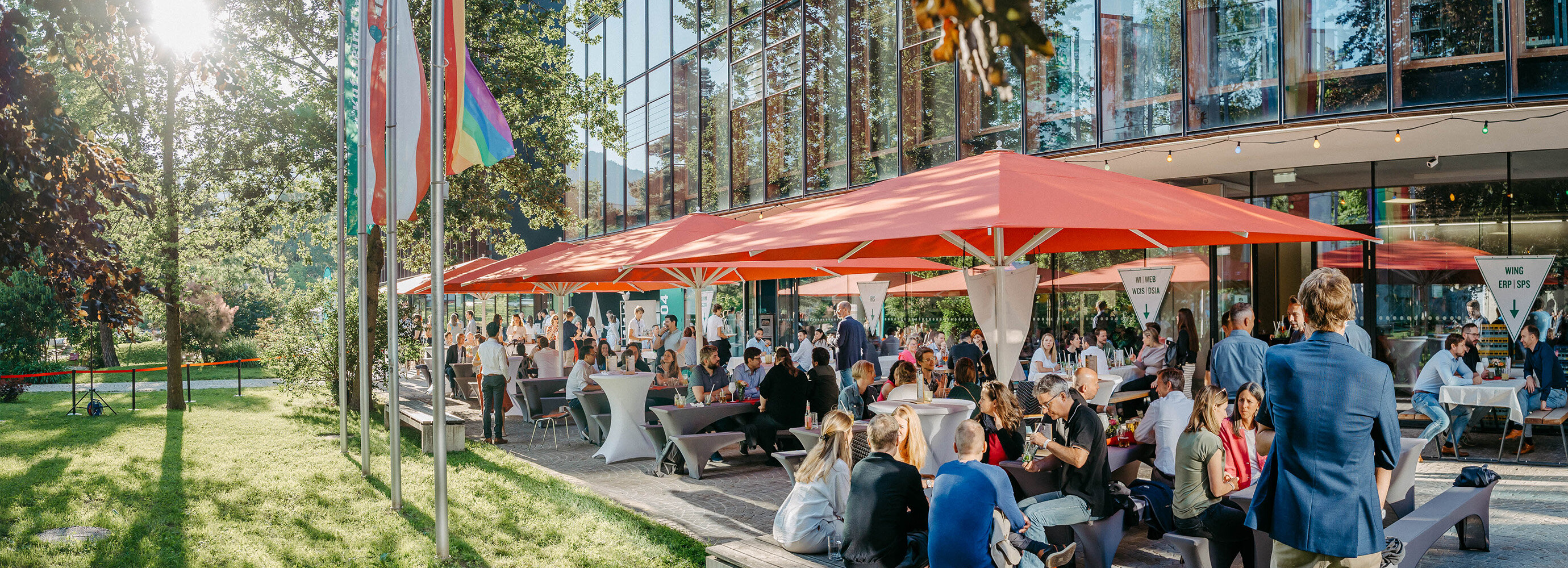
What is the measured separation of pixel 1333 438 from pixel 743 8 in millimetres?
17625

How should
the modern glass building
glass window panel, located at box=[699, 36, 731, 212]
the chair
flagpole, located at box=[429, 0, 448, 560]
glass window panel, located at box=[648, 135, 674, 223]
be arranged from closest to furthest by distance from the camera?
flagpole, located at box=[429, 0, 448, 560] < the modern glass building < the chair < glass window panel, located at box=[699, 36, 731, 212] < glass window panel, located at box=[648, 135, 674, 223]

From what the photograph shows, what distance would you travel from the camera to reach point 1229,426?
18.4 ft

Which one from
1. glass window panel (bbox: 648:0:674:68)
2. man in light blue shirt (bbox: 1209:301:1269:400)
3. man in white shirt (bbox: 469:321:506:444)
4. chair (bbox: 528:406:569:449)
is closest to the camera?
man in light blue shirt (bbox: 1209:301:1269:400)

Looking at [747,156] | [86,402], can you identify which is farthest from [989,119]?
[86,402]

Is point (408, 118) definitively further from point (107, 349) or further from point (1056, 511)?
point (107, 349)

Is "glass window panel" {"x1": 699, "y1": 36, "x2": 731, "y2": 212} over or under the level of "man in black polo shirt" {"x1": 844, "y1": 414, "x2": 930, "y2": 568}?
over

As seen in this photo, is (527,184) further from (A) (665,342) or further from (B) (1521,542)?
(B) (1521,542)

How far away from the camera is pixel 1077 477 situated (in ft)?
17.3

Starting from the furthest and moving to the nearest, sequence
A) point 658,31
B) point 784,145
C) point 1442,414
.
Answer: point 658,31 → point 784,145 → point 1442,414

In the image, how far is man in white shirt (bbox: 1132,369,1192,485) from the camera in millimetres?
6203

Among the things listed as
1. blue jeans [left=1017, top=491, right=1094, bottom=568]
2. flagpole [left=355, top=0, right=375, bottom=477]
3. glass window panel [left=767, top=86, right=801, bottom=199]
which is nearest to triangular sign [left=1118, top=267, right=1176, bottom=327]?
glass window panel [left=767, top=86, right=801, bottom=199]

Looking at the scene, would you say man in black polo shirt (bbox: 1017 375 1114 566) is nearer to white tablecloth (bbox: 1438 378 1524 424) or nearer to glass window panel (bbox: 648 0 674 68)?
white tablecloth (bbox: 1438 378 1524 424)

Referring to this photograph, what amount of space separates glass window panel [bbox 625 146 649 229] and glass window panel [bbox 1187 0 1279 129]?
50.3 ft

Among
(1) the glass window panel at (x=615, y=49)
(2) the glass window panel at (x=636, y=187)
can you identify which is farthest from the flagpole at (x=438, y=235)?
(1) the glass window panel at (x=615, y=49)
